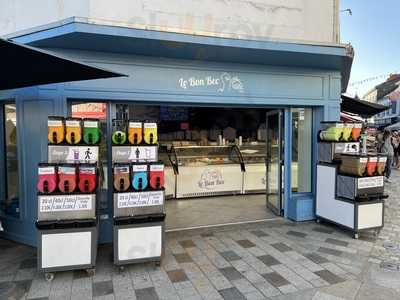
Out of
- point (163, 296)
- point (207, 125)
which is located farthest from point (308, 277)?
point (207, 125)

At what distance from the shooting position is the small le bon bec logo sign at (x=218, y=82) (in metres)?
4.77

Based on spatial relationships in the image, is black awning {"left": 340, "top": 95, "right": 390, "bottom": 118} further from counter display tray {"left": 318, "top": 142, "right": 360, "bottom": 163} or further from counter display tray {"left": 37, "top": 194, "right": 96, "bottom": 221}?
counter display tray {"left": 37, "top": 194, "right": 96, "bottom": 221}

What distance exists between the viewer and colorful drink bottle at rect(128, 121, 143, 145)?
3895 mm

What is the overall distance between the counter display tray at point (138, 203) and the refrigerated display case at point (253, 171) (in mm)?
4528

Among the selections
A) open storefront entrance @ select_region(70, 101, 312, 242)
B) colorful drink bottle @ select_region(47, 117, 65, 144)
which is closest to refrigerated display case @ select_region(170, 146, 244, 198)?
open storefront entrance @ select_region(70, 101, 312, 242)

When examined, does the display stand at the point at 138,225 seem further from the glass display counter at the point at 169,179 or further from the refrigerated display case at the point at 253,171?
the refrigerated display case at the point at 253,171

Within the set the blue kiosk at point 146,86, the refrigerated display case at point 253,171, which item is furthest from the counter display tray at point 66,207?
the refrigerated display case at point 253,171

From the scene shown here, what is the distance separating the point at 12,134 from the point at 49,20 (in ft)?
5.91

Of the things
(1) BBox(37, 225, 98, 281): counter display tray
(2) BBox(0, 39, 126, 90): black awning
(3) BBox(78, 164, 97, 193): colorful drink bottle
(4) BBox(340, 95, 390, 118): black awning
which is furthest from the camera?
(4) BBox(340, 95, 390, 118): black awning

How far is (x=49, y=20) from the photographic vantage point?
4246 mm

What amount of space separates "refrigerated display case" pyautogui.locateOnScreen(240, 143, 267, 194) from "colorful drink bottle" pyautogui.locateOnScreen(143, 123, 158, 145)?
4348mm

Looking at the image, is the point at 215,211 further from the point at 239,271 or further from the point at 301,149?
the point at 239,271

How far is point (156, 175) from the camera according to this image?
368 cm

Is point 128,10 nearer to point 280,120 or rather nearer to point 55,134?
point 55,134
